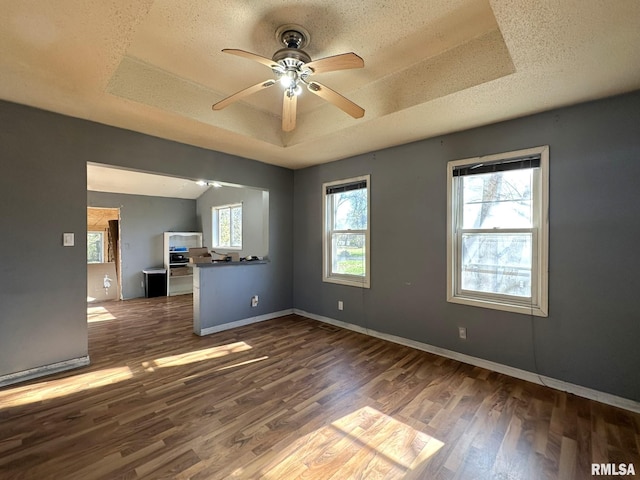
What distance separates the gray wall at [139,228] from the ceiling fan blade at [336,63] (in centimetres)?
629

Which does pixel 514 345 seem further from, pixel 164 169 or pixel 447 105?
pixel 164 169

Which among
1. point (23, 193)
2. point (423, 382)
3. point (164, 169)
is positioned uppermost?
point (164, 169)

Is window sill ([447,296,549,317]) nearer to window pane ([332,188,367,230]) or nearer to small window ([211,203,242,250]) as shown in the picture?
window pane ([332,188,367,230])

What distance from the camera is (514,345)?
274cm

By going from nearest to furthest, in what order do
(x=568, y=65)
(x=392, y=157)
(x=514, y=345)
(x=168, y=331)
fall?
(x=568, y=65)
(x=514, y=345)
(x=392, y=157)
(x=168, y=331)

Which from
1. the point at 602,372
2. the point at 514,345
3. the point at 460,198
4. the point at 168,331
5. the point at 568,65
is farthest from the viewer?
the point at 168,331

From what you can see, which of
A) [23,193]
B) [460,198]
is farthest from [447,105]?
→ [23,193]

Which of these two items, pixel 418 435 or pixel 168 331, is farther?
pixel 168 331

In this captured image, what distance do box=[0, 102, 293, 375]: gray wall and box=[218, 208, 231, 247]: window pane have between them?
363cm

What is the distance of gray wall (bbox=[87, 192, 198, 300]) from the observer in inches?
249

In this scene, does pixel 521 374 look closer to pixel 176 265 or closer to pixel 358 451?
pixel 358 451

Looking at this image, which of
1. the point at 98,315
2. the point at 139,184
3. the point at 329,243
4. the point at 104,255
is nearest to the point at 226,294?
the point at 329,243

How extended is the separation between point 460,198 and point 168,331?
4210 mm

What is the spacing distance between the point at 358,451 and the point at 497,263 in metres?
2.25
